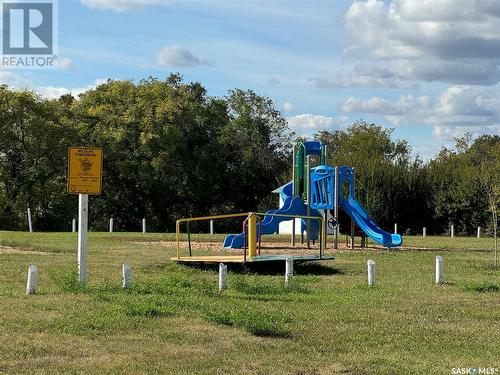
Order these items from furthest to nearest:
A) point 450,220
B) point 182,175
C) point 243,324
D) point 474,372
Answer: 1. point 182,175
2. point 450,220
3. point 243,324
4. point 474,372

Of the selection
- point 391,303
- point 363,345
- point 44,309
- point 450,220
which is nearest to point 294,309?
point 391,303

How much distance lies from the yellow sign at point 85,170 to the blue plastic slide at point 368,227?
1599 cm

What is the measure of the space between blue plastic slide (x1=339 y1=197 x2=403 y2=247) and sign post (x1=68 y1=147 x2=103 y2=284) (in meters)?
16.0

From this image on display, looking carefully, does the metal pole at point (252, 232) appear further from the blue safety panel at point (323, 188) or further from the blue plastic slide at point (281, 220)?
the blue safety panel at point (323, 188)

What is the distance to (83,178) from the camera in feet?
52.8

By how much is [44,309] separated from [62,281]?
2729mm

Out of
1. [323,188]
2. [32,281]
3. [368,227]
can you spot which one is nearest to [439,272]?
[32,281]

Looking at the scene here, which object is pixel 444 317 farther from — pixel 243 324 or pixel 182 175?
pixel 182 175

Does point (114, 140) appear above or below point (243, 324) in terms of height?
above

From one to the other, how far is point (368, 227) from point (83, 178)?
16.7 m

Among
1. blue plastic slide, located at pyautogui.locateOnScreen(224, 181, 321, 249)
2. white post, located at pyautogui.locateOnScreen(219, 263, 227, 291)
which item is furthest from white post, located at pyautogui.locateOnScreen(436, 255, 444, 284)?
blue plastic slide, located at pyautogui.locateOnScreen(224, 181, 321, 249)

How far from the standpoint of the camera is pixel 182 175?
2224 inches

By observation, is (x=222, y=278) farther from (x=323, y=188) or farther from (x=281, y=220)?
(x=323, y=188)

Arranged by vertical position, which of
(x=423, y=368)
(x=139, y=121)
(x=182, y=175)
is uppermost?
(x=139, y=121)
